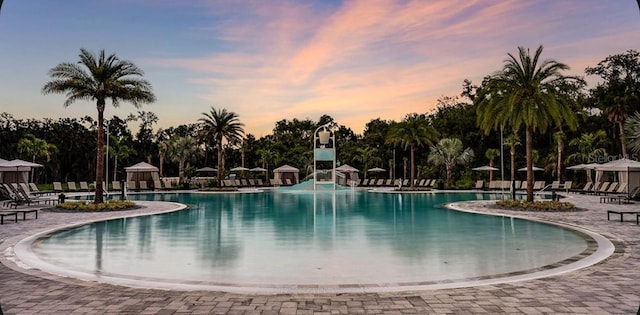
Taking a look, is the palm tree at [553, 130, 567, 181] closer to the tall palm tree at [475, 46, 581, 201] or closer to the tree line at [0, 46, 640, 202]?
the tree line at [0, 46, 640, 202]

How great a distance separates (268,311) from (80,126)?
5629 centimetres

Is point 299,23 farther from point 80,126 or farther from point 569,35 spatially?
point 80,126

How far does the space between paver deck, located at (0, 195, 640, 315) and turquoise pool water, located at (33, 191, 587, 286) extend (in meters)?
1.03

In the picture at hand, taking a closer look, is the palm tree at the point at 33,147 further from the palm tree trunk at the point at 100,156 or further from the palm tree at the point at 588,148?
the palm tree at the point at 588,148

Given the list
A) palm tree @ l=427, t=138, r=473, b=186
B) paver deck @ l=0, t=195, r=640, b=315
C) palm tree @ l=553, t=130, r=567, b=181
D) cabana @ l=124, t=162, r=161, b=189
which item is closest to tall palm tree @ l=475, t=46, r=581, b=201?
paver deck @ l=0, t=195, r=640, b=315

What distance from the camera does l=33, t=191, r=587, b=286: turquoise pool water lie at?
313 inches

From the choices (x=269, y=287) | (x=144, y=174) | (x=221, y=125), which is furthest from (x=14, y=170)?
(x=269, y=287)

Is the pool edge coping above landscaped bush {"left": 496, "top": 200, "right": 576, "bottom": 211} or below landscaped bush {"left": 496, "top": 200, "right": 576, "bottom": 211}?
below

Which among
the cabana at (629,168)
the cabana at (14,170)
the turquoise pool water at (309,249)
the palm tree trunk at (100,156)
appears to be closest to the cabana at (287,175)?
the cabana at (14,170)

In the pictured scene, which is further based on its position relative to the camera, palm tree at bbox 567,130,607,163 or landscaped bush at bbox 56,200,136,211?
palm tree at bbox 567,130,607,163

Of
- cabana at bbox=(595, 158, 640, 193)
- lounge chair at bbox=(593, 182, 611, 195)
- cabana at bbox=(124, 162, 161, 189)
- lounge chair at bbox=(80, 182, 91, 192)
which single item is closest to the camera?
cabana at bbox=(595, 158, 640, 193)

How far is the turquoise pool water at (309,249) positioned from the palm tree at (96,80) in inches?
241

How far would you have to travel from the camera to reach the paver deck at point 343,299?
5.49 m

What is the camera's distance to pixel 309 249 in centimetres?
1045
